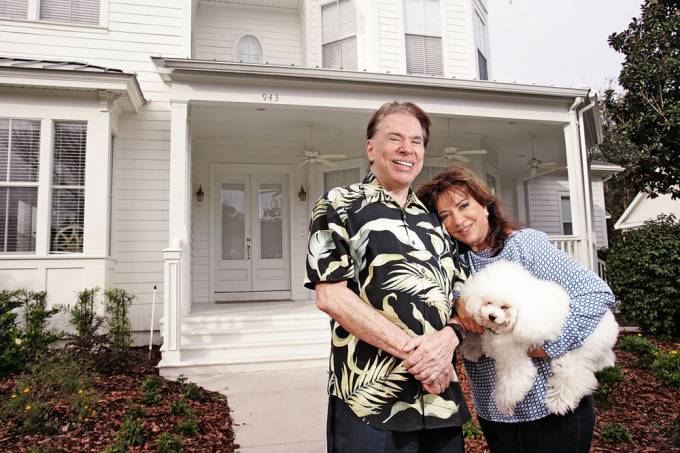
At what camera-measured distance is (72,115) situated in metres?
6.26

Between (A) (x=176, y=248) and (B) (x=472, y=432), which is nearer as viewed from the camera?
(B) (x=472, y=432)

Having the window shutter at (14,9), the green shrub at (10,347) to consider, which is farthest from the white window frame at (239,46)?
the green shrub at (10,347)

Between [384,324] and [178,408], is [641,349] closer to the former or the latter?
[178,408]

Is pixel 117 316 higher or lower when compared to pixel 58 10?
lower

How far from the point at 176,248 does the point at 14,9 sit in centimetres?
535

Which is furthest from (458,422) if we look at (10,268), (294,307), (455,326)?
(10,268)

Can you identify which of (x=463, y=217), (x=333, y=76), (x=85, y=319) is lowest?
(x=85, y=319)

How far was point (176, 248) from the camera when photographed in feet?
17.1

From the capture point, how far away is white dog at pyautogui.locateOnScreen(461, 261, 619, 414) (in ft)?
4.29

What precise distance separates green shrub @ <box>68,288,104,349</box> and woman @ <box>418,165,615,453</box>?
461 centimetres

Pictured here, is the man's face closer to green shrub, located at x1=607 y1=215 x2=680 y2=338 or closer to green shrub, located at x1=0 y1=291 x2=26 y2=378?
green shrub, located at x1=0 y1=291 x2=26 y2=378

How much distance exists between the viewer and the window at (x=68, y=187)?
6.21 meters

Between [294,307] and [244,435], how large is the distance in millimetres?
3828

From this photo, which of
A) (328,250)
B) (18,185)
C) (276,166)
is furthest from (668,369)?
(18,185)
